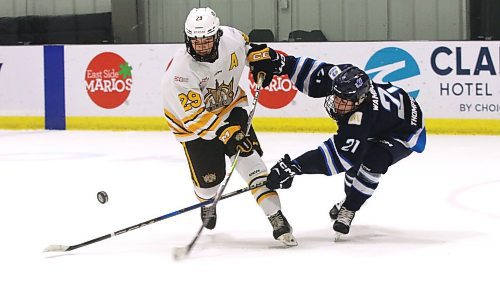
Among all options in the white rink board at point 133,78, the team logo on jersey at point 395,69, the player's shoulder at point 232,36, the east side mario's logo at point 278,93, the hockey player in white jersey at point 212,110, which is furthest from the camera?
the white rink board at point 133,78

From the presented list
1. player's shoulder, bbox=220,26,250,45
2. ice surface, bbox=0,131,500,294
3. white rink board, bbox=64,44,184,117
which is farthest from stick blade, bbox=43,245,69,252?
white rink board, bbox=64,44,184,117

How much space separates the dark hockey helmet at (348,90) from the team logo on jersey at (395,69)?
394 cm

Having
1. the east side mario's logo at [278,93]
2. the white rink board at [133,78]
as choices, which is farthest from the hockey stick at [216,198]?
the white rink board at [133,78]

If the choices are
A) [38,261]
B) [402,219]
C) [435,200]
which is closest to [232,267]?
[38,261]

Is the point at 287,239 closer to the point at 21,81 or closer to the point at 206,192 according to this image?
the point at 206,192

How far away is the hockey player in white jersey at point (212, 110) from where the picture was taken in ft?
10.9

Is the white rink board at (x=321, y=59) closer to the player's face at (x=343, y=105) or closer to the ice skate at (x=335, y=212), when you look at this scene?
the ice skate at (x=335, y=212)

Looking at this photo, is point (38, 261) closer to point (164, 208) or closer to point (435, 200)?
point (164, 208)

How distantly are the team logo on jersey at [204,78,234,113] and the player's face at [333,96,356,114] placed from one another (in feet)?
1.50

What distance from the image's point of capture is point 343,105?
331 centimetres

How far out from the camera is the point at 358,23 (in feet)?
26.2

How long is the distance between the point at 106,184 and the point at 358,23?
11.8ft

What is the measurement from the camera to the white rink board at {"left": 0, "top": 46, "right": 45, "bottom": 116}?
8031mm

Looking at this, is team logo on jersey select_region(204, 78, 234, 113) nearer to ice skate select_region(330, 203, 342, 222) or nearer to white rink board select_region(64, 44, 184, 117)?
ice skate select_region(330, 203, 342, 222)
